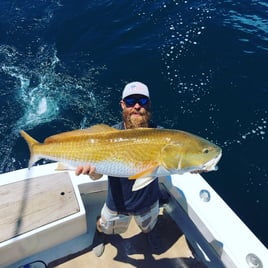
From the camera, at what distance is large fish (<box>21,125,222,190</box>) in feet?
9.57

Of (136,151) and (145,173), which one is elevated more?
(136,151)

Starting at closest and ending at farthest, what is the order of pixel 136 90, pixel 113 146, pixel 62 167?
pixel 113 146 < pixel 62 167 < pixel 136 90

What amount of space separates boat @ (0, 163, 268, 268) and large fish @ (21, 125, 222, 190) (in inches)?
10.9

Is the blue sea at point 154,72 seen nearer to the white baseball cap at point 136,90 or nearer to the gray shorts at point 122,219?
the gray shorts at point 122,219

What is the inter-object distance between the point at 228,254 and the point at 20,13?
10770 millimetres

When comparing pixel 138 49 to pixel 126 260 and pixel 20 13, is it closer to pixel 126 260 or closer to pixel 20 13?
pixel 20 13

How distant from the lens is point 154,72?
29.1 ft

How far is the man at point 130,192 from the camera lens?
3.40m

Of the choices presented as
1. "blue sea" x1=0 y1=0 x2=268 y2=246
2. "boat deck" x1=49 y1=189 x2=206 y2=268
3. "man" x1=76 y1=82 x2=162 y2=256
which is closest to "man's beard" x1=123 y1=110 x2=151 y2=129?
"man" x1=76 y1=82 x2=162 y2=256

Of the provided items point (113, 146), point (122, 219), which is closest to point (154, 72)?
point (122, 219)

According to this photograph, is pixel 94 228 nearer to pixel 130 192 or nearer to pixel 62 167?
pixel 130 192

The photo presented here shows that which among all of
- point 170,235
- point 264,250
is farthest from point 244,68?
point 264,250

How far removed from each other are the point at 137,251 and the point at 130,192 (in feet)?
5.20

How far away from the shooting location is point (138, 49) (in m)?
9.91
